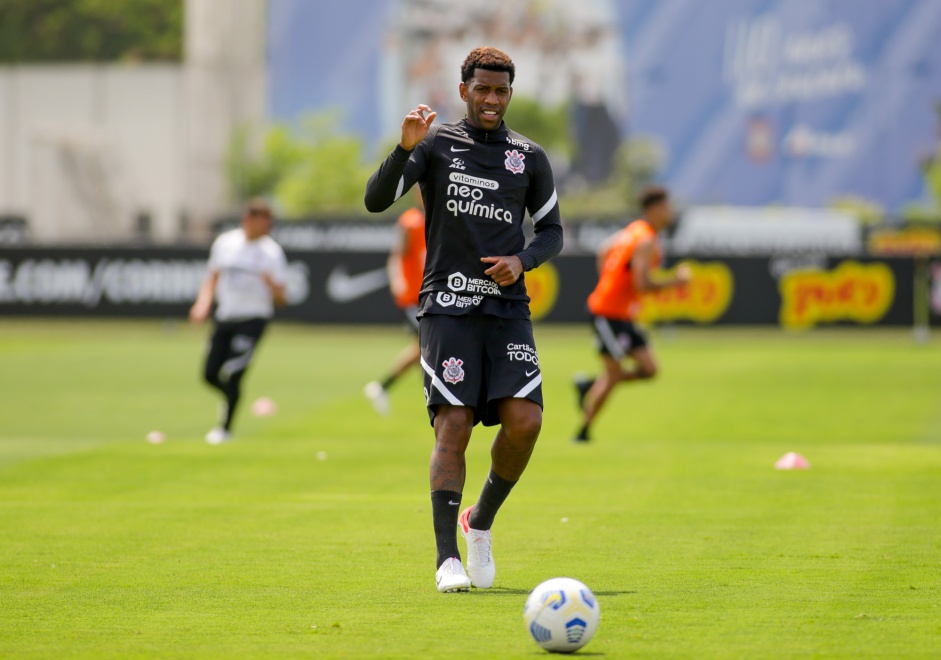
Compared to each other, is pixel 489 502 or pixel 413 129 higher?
pixel 413 129

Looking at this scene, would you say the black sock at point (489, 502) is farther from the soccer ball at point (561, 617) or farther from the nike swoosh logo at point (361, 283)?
the nike swoosh logo at point (361, 283)

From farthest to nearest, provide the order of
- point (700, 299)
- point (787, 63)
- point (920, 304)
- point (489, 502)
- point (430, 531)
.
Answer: point (787, 63) < point (700, 299) < point (920, 304) < point (430, 531) < point (489, 502)

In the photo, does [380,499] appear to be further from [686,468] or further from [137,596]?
[137,596]

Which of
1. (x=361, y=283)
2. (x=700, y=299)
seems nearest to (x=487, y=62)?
(x=700, y=299)

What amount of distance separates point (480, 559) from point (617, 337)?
746cm

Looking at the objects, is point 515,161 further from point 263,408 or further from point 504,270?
point 263,408

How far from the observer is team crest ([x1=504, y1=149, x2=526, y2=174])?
278 inches

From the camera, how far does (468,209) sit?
6.99 meters

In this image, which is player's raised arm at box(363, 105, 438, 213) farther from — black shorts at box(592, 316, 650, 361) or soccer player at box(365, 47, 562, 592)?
black shorts at box(592, 316, 650, 361)

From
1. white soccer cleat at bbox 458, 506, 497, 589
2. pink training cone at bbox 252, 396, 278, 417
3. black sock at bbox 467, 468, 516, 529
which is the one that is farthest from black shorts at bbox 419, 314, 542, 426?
pink training cone at bbox 252, 396, 278, 417

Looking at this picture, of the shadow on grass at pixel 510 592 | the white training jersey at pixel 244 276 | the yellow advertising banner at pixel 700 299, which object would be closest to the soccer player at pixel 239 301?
the white training jersey at pixel 244 276

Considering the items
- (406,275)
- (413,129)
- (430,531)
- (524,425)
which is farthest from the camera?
(406,275)

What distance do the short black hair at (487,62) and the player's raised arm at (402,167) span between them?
27 cm

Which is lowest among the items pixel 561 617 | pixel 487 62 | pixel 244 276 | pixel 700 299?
pixel 700 299
